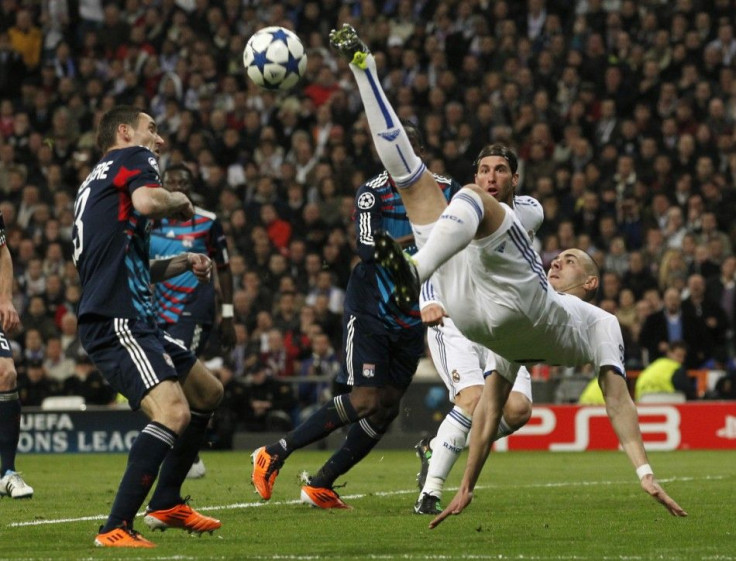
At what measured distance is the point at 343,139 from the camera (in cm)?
2141

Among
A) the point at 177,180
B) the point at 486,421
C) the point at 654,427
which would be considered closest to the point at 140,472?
the point at 486,421

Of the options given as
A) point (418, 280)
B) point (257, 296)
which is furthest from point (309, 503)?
point (257, 296)

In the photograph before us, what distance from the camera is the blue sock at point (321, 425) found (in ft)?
31.0

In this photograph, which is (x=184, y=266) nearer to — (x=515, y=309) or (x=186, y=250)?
(x=515, y=309)

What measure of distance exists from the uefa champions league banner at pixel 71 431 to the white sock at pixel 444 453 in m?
9.43

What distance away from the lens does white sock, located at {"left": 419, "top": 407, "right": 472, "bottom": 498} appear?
8.87m

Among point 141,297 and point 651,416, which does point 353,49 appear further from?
point 651,416

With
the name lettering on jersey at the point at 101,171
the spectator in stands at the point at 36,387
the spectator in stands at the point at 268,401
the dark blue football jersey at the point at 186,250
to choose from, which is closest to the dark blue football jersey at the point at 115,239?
the name lettering on jersey at the point at 101,171

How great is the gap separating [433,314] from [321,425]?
301cm

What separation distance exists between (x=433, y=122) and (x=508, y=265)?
44.7ft

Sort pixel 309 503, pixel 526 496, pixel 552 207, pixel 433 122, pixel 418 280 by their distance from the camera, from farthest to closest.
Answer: pixel 433 122
pixel 552 207
pixel 526 496
pixel 309 503
pixel 418 280

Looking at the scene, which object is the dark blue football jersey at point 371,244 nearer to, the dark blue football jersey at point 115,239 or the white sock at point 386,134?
the white sock at point 386,134

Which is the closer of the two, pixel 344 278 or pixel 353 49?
pixel 353 49

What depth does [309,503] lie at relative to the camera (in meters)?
9.48
